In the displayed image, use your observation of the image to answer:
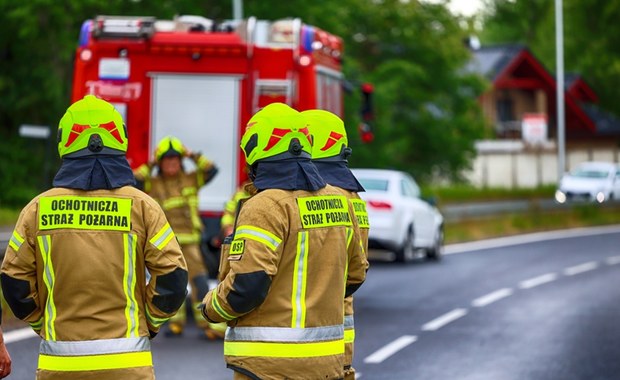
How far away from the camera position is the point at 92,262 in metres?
5.48

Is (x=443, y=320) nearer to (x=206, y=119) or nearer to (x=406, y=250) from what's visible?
(x=206, y=119)

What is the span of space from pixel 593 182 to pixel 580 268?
2999 cm

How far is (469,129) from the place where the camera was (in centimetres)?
4688

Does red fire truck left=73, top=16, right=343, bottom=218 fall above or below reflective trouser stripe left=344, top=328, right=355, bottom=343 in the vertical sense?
above

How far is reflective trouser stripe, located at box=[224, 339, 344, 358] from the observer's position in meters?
5.55

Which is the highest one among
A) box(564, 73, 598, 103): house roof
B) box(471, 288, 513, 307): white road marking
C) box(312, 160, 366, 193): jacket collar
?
box(564, 73, 598, 103): house roof

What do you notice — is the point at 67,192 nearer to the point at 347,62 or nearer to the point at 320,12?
the point at 320,12

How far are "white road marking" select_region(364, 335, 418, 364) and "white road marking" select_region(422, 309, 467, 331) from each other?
2.67ft

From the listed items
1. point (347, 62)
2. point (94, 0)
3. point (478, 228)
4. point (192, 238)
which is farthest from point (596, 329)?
point (347, 62)

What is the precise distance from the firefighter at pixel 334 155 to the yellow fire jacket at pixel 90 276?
57.1 inches

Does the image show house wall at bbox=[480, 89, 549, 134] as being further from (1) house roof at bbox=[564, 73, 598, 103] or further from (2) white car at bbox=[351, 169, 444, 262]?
(2) white car at bbox=[351, 169, 444, 262]

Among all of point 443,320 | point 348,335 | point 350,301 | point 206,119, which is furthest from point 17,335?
point 348,335

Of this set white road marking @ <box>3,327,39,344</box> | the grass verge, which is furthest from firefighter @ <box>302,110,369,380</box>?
the grass verge

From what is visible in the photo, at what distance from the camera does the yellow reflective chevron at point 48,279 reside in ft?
18.1
